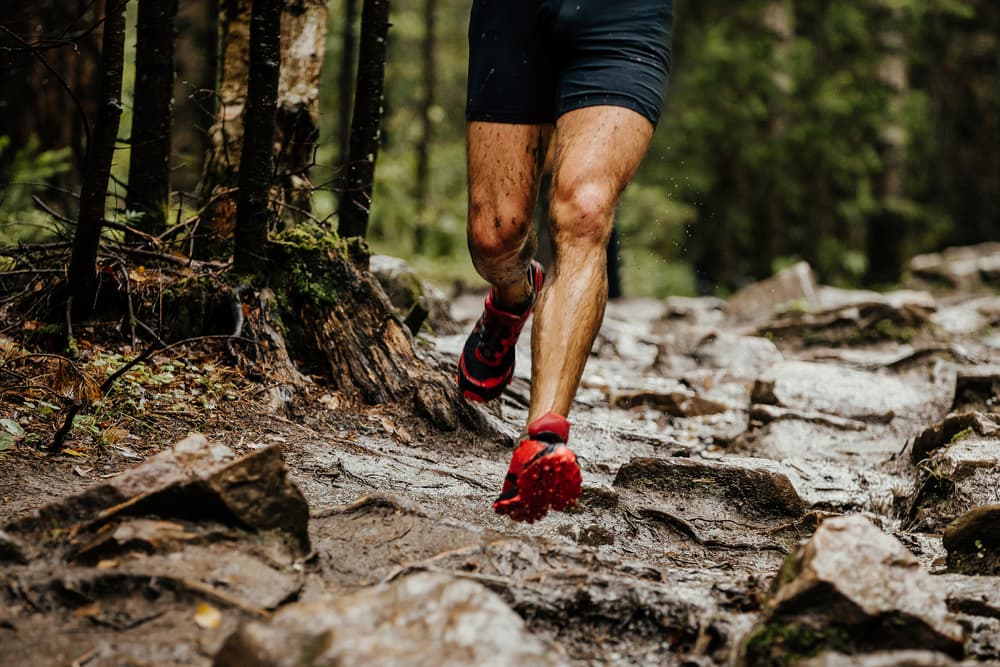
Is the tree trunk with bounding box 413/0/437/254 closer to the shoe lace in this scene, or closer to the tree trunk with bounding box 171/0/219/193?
the tree trunk with bounding box 171/0/219/193

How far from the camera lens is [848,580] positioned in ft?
7.08

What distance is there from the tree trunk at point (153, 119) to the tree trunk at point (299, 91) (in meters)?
0.63

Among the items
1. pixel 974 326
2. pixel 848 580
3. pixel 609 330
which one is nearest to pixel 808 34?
pixel 974 326

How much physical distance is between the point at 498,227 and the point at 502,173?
0.67 ft

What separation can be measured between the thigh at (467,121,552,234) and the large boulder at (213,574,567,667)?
1.78 m

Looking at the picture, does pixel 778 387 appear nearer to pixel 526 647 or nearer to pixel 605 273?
pixel 605 273

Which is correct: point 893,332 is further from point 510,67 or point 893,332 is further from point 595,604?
point 595,604

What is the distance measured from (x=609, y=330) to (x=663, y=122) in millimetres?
15686

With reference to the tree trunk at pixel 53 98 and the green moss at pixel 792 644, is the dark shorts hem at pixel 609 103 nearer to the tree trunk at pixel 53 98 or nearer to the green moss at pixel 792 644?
the green moss at pixel 792 644

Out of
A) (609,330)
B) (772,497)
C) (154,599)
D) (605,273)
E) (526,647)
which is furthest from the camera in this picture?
(609,330)

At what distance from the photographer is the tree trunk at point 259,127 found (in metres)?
4.32

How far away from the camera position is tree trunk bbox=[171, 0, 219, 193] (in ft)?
22.3

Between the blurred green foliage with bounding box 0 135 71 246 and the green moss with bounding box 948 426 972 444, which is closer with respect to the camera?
the green moss with bounding box 948 426 972 444

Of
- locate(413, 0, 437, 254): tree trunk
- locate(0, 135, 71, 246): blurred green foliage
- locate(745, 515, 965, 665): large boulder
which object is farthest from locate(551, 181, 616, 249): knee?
locate(413, 0, 437, 254): tree trunk
